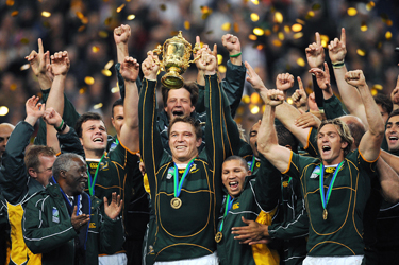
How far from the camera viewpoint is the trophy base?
3.95 metres

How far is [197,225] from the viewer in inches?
157

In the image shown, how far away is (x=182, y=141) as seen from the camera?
419 cm

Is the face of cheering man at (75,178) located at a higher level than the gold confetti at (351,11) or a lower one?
lower

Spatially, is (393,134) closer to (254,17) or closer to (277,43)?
(277,43)

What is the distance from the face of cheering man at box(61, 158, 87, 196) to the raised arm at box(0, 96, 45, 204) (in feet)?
1.31

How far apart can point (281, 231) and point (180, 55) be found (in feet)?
4.63

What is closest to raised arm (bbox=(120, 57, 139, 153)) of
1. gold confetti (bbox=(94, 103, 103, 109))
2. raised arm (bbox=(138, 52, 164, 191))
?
raised arm (bbox=(138, 52, 164, 191))

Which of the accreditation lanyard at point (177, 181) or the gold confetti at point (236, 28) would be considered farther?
the gold confetti at point (236, 28)

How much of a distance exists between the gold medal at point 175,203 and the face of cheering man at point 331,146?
102 centimetres

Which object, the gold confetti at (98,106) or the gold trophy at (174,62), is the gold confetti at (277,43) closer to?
the gold confetti at (98,106)

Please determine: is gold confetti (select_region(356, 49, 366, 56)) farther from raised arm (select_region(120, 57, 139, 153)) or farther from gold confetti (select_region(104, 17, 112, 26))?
raised arm (select_region(120, 57, 139, 153))

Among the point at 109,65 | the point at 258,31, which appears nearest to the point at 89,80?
the point at 109,65

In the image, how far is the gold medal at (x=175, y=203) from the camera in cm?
400

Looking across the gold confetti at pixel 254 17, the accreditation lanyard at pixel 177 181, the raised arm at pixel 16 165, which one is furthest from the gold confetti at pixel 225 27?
the accreditation lanyard at pixel 177 181
